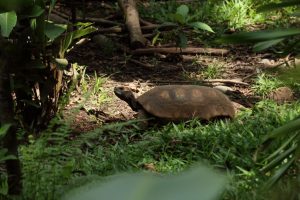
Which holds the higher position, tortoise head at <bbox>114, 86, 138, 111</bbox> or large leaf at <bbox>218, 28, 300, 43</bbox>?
large leaf at <bbox>218, 28, 300, 43</bbox>

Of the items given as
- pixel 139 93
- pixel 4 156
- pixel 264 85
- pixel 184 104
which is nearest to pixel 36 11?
pixel 184 104

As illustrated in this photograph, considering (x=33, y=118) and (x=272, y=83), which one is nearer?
(x=33, y=118)

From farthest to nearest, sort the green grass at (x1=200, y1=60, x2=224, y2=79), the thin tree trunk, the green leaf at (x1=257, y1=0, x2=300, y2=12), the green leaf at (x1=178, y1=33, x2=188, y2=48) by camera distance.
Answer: the green leaf at (x1=178, y1=33, x2=188, y2=48), the green grass at (x1=200, y1=60, x2=224, y2=79), the green leaf at (x1=257, y1=0, x2=300, y2=12), the thin tree trunk

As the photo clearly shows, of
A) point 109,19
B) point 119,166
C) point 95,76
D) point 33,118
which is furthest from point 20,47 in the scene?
point 109,19

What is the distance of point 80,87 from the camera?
4902 millimetres

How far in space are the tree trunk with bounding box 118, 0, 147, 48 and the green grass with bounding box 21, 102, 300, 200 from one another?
5.98 feet

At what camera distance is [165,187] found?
0.58ft

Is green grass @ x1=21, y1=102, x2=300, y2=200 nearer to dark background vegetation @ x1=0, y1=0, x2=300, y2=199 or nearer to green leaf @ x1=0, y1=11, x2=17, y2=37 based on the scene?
dark background vegetation @ x1=0, y1=0, x2=300, y2=199

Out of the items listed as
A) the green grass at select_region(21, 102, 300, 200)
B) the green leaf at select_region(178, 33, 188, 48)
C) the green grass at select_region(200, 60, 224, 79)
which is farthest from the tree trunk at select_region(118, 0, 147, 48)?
the green grass at select_region(21, 102, 300, 200)

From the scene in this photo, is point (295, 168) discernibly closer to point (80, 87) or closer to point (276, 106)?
point (276, 106)

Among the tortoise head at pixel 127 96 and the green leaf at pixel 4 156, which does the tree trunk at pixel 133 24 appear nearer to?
the tortoise head at pixel 127 96

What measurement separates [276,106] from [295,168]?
1.71 metres

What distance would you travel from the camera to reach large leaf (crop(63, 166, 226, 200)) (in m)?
0.17

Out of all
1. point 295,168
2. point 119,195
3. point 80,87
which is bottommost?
point 80,87
